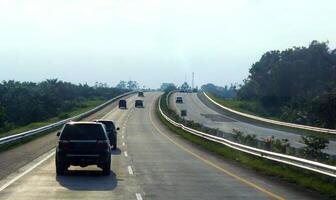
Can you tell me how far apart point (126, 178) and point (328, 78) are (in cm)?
11301

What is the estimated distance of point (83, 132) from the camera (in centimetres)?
2123

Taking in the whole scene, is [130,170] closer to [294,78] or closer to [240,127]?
[240,127]

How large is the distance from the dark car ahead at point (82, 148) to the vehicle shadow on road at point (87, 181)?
0.41 m

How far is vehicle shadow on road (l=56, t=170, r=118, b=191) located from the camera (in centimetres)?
1706

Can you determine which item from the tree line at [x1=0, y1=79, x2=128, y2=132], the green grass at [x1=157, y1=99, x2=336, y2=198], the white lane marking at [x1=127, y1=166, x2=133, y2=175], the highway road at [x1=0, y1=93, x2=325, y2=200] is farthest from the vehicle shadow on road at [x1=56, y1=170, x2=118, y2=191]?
the tree line at [x1=0, y1=79, x2=128, y2=132]

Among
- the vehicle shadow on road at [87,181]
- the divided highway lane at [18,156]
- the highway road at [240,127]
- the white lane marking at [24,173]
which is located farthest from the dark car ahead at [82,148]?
the highway road at [240,127]

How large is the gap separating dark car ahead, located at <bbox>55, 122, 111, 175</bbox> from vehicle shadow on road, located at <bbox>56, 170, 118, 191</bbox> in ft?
1.34

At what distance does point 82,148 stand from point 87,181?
2190mm

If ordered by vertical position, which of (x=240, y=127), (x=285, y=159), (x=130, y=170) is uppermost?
(x=285, y=159)

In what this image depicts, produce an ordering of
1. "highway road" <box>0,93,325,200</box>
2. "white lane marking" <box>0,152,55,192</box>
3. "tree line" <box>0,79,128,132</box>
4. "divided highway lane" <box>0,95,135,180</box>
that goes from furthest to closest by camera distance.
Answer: "tree line" <box>0,79,128,132</box> < "divided highway lane" <box>0,95,135,180</box> < "white lane marking" <box>0,152,55,192</box> < "highway road" <box>0,93,325,200</box>

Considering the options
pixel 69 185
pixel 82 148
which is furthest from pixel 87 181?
pixel 82 148

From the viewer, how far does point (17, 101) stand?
110500mm

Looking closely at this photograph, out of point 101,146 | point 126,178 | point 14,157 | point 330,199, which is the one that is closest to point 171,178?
point 126,178

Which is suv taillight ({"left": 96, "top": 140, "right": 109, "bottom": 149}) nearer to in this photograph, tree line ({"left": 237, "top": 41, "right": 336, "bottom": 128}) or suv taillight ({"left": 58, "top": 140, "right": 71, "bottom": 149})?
suv taillight ({"left": 58, "top": 140, "right": 71, "bottom": 149})
